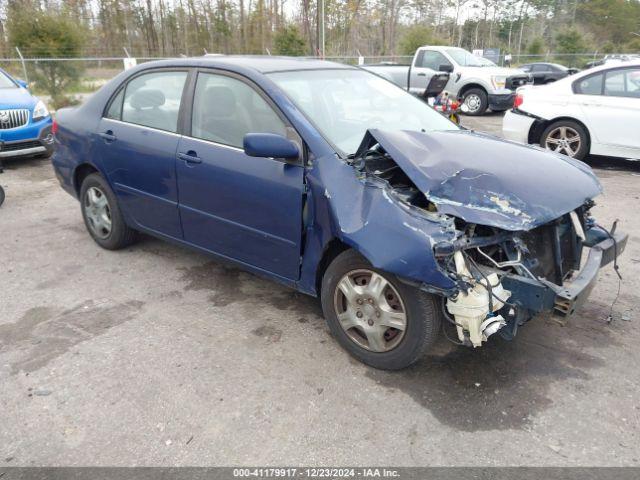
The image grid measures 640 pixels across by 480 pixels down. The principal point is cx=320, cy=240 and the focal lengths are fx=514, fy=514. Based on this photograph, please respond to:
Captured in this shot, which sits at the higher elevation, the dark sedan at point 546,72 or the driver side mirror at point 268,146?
the dark sedan at point 546,72

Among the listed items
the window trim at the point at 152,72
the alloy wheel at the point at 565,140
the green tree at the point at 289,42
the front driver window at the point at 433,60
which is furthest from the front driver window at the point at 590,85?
the green tree at the point at 289,42

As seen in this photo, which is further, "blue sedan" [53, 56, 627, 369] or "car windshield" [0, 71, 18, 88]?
"car windshield" [0, 71, 18, 88]

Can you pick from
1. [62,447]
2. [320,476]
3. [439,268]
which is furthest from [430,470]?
[62,447]

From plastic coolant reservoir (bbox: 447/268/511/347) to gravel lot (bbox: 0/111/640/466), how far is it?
17.0 inches

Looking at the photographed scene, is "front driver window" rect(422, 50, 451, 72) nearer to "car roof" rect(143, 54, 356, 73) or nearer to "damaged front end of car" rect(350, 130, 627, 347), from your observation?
"car roof" rect(143, 54, 356, 73)

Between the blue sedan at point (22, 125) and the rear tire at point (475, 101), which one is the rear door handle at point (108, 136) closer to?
the blue sedan at point (22, 125)

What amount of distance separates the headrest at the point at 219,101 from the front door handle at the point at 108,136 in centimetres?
106

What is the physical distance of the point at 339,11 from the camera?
130ft


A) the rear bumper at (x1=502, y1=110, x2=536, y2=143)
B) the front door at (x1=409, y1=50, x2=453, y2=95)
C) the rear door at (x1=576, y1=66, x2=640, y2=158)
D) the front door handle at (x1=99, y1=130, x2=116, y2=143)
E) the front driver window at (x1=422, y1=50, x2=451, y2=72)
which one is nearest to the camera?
the front door handle at (x1=99, y1=130, x2=116, y2=143)

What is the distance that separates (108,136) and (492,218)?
3.26m

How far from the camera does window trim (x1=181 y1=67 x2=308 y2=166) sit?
3.13m

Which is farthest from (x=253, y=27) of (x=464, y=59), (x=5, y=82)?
(x=5, y=82)

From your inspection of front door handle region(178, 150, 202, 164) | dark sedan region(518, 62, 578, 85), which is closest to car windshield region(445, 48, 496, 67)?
dark sedan region(518, 62, 578, 85)

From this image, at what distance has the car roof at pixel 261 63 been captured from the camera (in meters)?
3.60
